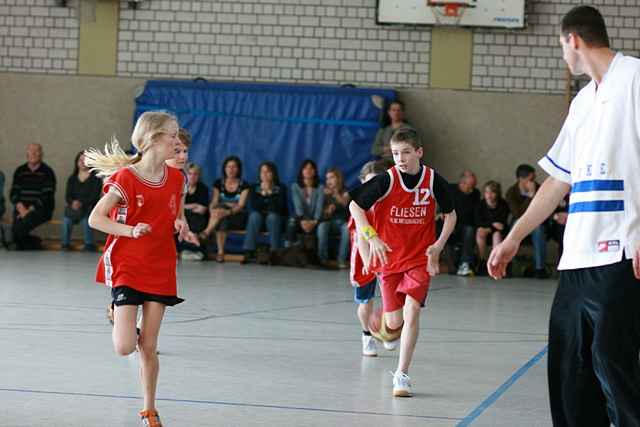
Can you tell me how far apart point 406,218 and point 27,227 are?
10.2m

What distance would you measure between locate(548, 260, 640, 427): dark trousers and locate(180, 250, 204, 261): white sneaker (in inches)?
455

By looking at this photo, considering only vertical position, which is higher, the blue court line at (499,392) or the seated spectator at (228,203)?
the seated spectator at (228,203)

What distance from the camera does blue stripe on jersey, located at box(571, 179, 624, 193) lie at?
3.62 m

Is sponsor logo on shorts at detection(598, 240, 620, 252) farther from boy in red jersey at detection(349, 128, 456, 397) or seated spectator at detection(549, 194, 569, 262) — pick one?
seated spectator at detection(549, 194, 569, 262)

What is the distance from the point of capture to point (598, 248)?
3.61m

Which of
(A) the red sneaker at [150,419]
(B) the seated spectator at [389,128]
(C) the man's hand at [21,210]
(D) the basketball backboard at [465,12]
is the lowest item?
(A) the red sneaker at [150,419]

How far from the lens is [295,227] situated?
1501 cm

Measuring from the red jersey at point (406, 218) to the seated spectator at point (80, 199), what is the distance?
9739mm

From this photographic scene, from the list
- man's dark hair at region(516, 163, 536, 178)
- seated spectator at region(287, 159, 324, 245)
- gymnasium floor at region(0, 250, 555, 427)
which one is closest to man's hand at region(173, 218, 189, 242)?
gymnasium floor at region(0, 250, 555, 427)

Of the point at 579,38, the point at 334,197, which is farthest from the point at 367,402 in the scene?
the point at 334,197

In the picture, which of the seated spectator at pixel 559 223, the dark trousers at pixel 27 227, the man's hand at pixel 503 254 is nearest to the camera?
the man's hand at pixel 503 254

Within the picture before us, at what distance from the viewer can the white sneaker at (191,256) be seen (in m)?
15.1

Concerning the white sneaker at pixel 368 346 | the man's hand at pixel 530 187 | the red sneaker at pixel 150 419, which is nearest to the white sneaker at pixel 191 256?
the man's hand at pixel 530 187

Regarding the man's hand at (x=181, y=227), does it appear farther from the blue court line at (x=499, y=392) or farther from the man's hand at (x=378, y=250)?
the blue court line at (x=499, y=392)
